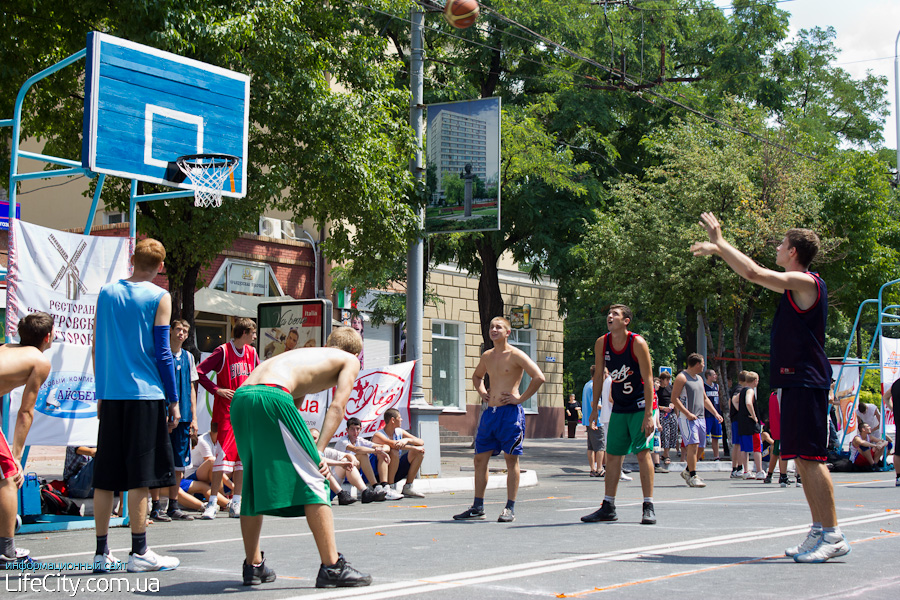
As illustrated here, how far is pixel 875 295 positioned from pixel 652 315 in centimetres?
738

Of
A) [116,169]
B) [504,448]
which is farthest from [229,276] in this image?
[504,448]

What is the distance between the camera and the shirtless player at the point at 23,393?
613cm

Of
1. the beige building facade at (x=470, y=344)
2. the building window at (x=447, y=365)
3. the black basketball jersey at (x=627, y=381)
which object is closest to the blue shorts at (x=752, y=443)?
the black basketball jersey at (x=627, y=381)

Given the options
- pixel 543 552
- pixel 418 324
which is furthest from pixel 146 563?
pixel 418 324

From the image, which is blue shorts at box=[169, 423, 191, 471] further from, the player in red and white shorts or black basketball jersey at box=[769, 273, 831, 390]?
black basketball jersey at box=[769, 273, 831, 390]

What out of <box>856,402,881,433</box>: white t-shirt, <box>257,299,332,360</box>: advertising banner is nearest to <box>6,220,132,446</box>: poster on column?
<box>257,299,332,360</box>: advertising banner

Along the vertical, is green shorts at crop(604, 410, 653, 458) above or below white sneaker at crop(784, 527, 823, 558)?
above

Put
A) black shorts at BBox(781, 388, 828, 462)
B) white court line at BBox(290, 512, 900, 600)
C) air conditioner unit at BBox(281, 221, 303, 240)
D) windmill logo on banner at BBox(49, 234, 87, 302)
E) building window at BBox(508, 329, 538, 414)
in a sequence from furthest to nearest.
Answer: building window at BBox(508, 329, 538, 414)
air conditioner unit at BBox(281, 221, 303, 240)
windmill logo on banner at BBox(49, 234, 87, 302)
black shorts at BBox(781, 388, 828, 462)
white court line at BBox(290, 512, 900, 600)

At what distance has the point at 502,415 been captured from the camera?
945 cm

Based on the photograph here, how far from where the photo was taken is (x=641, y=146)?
2708 cm

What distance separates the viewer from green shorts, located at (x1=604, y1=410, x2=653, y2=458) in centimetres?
878

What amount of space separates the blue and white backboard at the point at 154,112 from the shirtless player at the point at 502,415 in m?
3.94

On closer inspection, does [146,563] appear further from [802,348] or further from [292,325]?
[292,325]

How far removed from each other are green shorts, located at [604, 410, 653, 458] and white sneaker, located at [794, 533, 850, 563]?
8.62 feet
